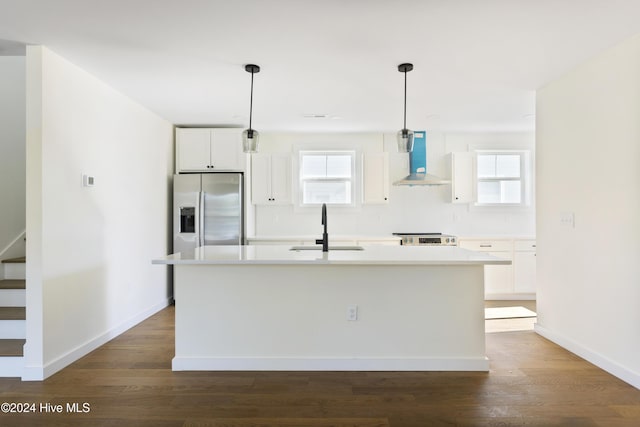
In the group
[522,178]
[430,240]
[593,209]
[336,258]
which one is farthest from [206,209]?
[522,178]

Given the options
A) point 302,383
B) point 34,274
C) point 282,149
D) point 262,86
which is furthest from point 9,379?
point 282,149

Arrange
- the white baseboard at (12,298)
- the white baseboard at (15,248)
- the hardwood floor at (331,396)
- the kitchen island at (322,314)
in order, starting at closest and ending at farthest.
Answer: the hardwood floor at (331,396) → the kitchen island at (322,314) → the white baseboard at (12,298) → the white baseboard at (15,248)

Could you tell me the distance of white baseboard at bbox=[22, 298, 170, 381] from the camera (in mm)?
2570

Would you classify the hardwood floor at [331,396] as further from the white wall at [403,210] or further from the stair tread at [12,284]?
the white wall at [403,210]

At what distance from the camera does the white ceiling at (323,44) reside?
2117mm

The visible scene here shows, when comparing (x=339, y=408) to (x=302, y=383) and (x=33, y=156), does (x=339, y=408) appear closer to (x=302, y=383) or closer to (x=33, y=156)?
(x=302, y=383)

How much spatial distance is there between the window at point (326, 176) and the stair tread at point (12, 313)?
3.39 meters

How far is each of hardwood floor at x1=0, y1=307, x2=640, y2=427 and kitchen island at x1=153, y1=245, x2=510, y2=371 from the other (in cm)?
14

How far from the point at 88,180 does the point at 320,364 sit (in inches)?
96.7

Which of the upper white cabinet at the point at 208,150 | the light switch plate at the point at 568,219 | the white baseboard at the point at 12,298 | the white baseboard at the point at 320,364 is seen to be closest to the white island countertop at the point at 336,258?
the white baseboard at the point at 320,364

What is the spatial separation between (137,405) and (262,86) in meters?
2.69

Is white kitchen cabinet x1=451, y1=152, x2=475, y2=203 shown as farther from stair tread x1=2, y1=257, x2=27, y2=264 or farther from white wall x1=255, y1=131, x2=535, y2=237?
stair tread x1=2, y1=257, x2=27, y2=264

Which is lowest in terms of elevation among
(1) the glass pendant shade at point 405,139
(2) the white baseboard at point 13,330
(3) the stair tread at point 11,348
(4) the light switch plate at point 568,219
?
(3) the stair tread at point 11,348

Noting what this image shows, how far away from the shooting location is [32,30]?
93.7 inches
